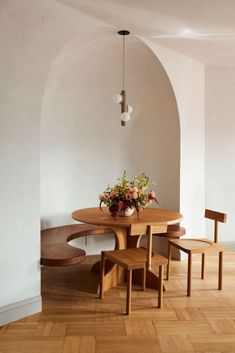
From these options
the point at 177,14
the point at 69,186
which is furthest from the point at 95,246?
the point at 177,14

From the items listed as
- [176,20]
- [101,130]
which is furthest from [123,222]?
[176,20]

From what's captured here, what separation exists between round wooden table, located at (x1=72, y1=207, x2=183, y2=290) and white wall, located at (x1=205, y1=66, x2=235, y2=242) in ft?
5.09

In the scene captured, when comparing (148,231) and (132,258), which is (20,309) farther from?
(148,231)

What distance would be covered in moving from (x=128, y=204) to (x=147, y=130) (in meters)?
1.75

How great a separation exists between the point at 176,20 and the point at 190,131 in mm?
1702

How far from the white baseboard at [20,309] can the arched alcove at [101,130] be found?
5.16ft

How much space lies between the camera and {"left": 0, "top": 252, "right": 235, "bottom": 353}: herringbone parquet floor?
2.67 m

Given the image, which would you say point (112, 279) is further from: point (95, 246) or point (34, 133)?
point (34, 133)

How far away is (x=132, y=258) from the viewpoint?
11.0 ft

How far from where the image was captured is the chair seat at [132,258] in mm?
3209

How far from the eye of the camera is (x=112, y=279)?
3.89 m

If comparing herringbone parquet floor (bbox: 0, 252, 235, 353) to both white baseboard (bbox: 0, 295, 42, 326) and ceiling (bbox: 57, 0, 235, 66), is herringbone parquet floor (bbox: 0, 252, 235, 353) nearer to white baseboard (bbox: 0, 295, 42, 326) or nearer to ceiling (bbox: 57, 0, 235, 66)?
white baseboard (bbox: 0, 295, 42, 326)

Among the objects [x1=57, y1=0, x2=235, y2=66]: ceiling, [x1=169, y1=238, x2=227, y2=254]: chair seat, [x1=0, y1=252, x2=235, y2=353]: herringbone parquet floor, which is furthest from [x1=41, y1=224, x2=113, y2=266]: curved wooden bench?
[x1=57, y1=0, x2=235, y2=66]: ceiling

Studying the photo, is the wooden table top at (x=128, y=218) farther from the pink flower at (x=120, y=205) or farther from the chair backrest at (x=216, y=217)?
the chair backrest at (x=216, y=217)
